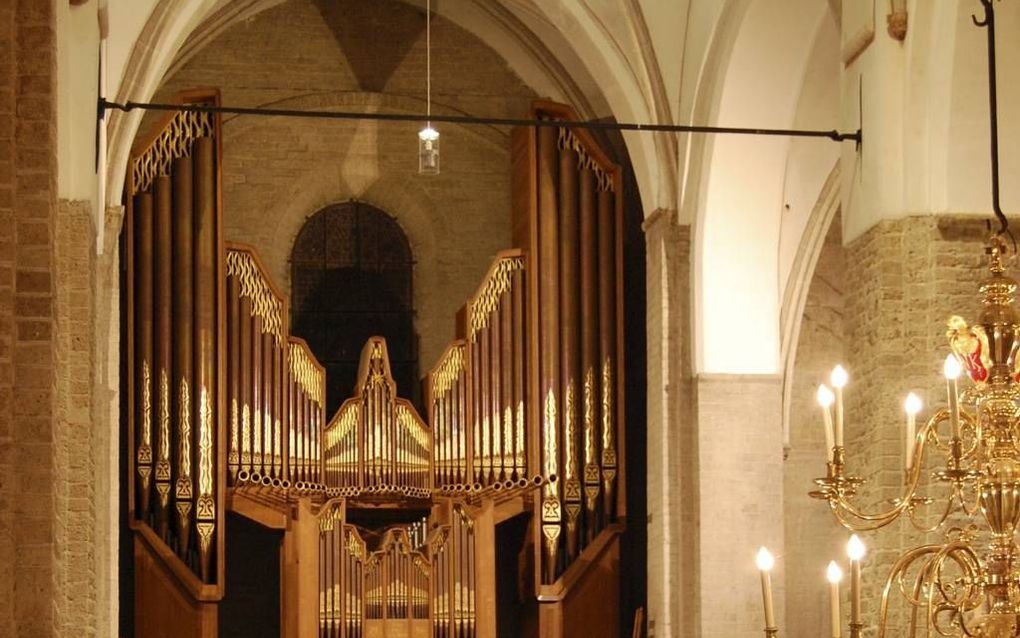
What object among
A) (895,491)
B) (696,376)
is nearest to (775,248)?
(696,376)

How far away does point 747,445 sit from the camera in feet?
52.3

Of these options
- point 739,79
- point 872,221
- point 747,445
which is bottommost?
point 747,445

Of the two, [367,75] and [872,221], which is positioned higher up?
[367,75]

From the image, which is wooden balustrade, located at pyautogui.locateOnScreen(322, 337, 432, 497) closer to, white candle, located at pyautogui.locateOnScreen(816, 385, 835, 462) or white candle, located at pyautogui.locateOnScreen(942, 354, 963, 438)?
white candle, located at pyautogui.locateOnScreen(816, 385, 835, 462)

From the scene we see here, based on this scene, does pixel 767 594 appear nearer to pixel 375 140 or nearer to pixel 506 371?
pixel 506 371

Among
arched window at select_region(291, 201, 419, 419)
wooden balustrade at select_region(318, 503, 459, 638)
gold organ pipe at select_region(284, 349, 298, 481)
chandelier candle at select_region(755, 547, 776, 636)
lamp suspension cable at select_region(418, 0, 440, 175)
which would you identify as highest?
lamp suspension cable at select_region(418, 0, 440, 175)

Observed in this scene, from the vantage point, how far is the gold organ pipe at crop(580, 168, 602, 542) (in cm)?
1727

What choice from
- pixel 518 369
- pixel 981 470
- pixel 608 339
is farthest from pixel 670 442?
pixel 981 470

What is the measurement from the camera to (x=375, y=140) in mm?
19406

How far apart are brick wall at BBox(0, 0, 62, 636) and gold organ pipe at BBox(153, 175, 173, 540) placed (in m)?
8.25

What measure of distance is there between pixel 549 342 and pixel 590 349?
36 centimetres

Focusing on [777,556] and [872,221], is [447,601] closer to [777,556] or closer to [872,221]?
[777,556]

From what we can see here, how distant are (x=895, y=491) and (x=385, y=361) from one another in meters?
6.56

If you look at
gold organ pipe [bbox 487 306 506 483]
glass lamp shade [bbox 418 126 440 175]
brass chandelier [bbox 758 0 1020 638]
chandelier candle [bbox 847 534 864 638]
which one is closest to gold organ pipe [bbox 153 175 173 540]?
gold organ pipe [bbox 487 306 506 483]
